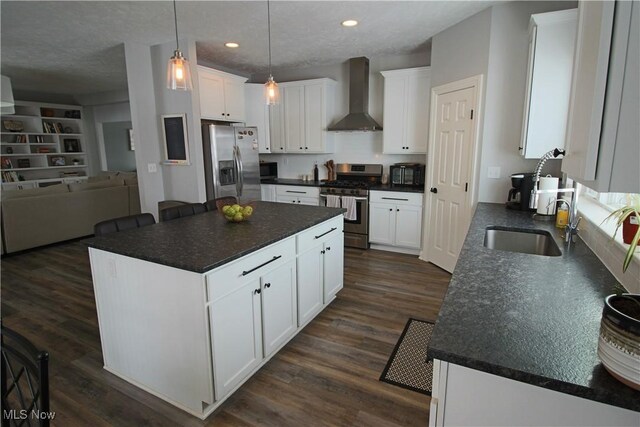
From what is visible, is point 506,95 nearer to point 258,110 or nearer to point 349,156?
point 349,156

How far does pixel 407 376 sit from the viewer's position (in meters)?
2.21

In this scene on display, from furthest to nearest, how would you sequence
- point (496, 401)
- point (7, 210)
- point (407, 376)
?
1. point (7, 210)
2. point (407, 376)
3. point (496, 401)

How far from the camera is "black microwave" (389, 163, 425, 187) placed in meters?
4.64

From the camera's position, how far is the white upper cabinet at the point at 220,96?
174 inches

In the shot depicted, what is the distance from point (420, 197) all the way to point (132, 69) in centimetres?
371

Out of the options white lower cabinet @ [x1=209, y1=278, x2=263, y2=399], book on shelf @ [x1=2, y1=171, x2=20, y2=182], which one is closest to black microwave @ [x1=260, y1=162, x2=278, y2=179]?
white lower cabinet @ [x1=209, y1=278, x2=263, y2=399]

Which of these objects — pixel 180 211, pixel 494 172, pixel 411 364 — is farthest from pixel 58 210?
pixel 494 172

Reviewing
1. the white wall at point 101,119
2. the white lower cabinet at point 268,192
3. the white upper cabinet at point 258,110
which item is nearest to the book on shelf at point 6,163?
the white wall at point 101,119

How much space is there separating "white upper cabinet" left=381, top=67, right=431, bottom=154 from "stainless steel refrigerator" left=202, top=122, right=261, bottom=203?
1878 millimetres

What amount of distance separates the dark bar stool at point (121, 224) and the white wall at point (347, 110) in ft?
11.1

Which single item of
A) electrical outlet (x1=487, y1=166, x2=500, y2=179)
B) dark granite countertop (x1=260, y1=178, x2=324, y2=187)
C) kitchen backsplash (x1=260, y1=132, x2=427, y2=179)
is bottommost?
dark granite countertop (x1=260, y1=178, x2=324, y2=187)

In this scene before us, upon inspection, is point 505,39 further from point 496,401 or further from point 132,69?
point 132,69

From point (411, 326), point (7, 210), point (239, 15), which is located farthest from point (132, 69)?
point (411, 326)

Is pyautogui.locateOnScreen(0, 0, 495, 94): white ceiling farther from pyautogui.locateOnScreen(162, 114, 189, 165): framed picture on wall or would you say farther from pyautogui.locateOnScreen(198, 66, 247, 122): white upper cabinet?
pyautogui.locateOnScreen(162, 114, 189, 165): framed picture on wall
